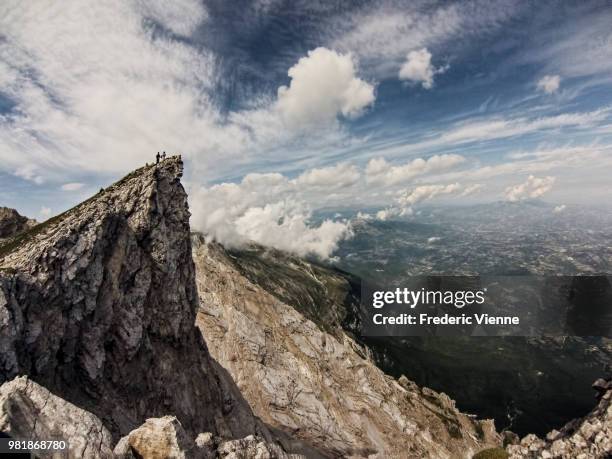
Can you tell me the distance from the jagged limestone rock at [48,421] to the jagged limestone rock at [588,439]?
143ft

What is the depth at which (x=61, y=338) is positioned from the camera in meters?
38.8

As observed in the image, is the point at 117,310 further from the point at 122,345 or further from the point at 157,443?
the point at 157,443

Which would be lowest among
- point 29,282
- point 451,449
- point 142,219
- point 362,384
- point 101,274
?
point 451,449

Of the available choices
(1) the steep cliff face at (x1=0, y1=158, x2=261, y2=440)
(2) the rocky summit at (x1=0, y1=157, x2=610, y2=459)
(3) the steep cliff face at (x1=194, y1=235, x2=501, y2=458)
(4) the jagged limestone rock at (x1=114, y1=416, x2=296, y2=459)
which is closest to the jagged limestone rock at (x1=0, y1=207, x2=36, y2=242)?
(2) the rocky summit at (x1=0, y1=157, x2=610, y2=459)

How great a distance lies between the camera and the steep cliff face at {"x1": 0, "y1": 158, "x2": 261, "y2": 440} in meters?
35.4

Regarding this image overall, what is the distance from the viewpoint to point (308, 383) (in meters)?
152

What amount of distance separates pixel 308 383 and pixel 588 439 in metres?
128

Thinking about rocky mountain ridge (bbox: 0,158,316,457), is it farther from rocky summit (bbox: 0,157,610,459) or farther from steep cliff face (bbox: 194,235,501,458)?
steep cliff face (bbox: 194,235,501,458)

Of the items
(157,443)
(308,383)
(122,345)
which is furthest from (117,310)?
(308,383)

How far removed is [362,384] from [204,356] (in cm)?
11837

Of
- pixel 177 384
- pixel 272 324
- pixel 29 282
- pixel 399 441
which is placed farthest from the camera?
pixel 272 324

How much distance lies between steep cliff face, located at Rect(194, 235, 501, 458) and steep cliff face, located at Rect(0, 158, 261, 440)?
201 feet

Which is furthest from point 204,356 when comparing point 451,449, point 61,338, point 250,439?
point 451,449

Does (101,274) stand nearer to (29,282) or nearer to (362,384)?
(29,282)
